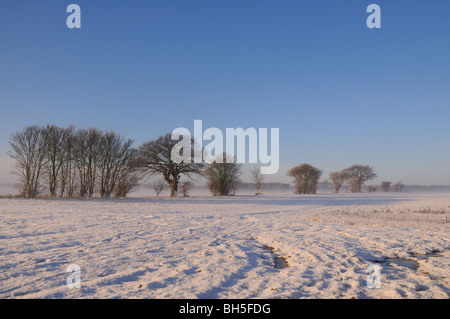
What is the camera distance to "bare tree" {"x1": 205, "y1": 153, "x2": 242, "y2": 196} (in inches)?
1772

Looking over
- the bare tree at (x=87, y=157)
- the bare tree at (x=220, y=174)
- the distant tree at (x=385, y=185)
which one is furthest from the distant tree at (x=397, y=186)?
the bare tree at (x=87, y=157)

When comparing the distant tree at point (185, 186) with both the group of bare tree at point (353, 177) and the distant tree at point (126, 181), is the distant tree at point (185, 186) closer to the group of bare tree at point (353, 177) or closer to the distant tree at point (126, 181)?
the distant tree at point (126, 181)

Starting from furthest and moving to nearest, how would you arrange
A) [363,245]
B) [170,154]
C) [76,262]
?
[170,154]
[363,245]
[76,262]

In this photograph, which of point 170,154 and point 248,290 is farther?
point 170,154

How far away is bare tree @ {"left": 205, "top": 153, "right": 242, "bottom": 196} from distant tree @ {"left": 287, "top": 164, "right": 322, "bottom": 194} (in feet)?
88.8

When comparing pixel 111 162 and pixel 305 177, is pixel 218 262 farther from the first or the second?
pixel 305 177

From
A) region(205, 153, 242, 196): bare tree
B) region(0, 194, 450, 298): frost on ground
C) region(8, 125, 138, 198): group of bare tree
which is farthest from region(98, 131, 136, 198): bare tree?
region(0, 194, 450, 298): frost on ground

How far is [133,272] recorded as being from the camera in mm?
5461

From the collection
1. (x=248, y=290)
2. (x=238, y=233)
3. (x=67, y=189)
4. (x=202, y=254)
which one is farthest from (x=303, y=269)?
(x=67, y=189)

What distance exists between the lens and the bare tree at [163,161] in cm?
3525

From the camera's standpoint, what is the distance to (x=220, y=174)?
148 feet

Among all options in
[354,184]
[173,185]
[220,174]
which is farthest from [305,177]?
[173,185]
